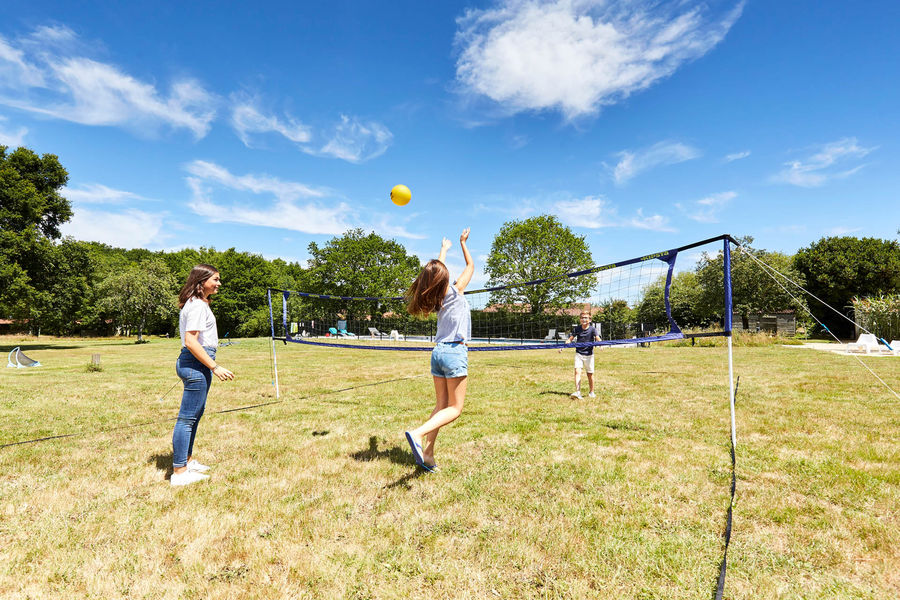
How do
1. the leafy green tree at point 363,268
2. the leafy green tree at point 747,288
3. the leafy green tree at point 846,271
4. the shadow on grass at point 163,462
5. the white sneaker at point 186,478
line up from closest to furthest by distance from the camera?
the white sneaker at point 186,478 → the shadow on grass at point 163,462 → the leafy green tree at point 747,288 → the leafy green tree at point 846,271 → the leafy green tree at point 363,268

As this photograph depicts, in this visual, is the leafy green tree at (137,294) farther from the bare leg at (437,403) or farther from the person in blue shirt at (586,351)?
the bare leg at (437,403)

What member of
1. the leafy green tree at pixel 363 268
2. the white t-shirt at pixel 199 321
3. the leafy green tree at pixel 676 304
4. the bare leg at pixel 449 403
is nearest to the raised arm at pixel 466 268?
the bare leg at pixel 449 403

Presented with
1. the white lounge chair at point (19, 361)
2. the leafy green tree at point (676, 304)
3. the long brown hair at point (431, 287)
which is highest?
the leafy green tree at point (676, 304)

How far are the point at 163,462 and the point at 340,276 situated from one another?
45551mm

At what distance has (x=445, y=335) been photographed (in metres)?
3.98

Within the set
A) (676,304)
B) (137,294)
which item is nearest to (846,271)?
(676,304)

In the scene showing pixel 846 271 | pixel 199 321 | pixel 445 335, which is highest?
pixel 846 271

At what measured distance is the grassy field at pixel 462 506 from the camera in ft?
8.04

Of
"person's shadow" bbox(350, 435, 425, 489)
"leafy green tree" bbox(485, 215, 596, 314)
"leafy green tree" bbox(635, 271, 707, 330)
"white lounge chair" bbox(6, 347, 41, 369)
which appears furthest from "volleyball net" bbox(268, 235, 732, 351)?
"white lounge chair" bbox(6, 347, 41, 369)

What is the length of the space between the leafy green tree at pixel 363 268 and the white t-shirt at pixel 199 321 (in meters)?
43.0

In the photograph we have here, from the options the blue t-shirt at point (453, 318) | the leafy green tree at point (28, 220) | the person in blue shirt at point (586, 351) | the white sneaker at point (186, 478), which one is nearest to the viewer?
the white sneaker at point (186, 478)

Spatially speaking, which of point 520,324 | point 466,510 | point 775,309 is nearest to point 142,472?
point 466,510

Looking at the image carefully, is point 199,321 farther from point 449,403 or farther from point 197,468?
point 449,403

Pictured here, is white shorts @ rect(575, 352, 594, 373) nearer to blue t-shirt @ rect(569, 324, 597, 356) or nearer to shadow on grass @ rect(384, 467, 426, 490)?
blue t-shirt @ rect(569, 324, 597, 356)
